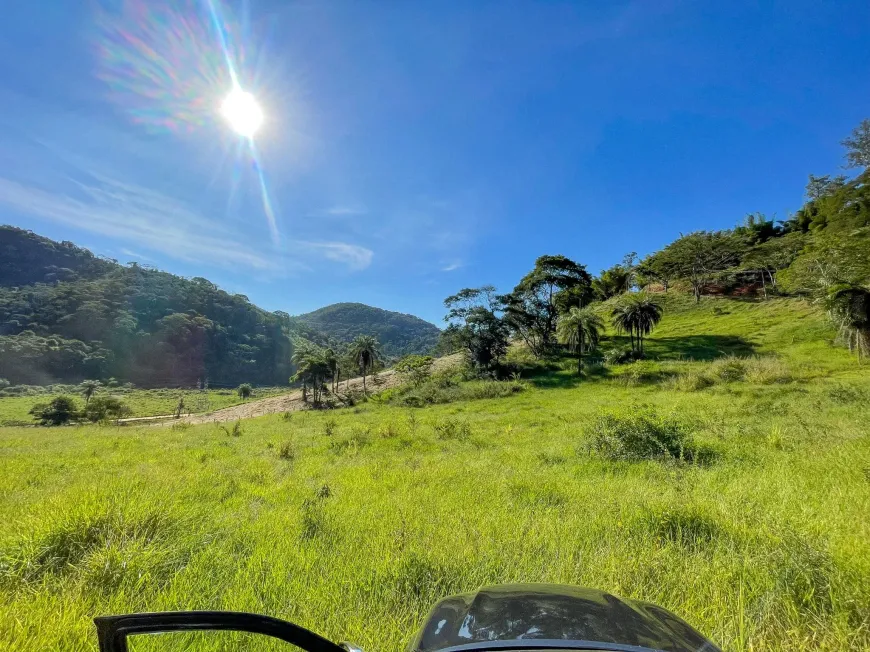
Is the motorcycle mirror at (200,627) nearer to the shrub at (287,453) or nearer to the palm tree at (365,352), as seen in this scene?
the shrub at (287,453)

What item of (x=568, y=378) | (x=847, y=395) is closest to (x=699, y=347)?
(x=568, y=378)

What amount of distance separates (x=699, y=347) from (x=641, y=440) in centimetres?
3038

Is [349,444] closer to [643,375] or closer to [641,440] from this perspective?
[641,440]

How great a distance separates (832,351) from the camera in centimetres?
2469

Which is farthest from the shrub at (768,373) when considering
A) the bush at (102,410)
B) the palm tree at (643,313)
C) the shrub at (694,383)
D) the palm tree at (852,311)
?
the bush at (102,410)

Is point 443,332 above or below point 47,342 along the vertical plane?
below

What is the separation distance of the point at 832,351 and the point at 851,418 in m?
22.2

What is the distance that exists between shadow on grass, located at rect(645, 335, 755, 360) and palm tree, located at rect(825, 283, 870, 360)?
841cm

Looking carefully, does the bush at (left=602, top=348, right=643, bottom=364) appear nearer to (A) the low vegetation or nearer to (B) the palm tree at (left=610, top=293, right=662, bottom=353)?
(B) the palm tree at (left=610, top=293, right=662, bottom=353)

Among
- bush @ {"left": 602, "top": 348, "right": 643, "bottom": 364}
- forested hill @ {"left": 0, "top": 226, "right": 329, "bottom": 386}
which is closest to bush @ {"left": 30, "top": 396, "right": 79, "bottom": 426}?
bush @ {"left": 602, "top": 348, "right": 643, "bottom": 364}

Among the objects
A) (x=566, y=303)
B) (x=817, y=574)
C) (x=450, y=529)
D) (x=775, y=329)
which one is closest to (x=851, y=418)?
(x=817, y=574)

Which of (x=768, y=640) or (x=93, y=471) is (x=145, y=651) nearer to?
(x=768, y=640)

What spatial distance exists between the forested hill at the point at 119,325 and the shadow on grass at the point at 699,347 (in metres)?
119

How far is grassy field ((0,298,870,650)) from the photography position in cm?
267
